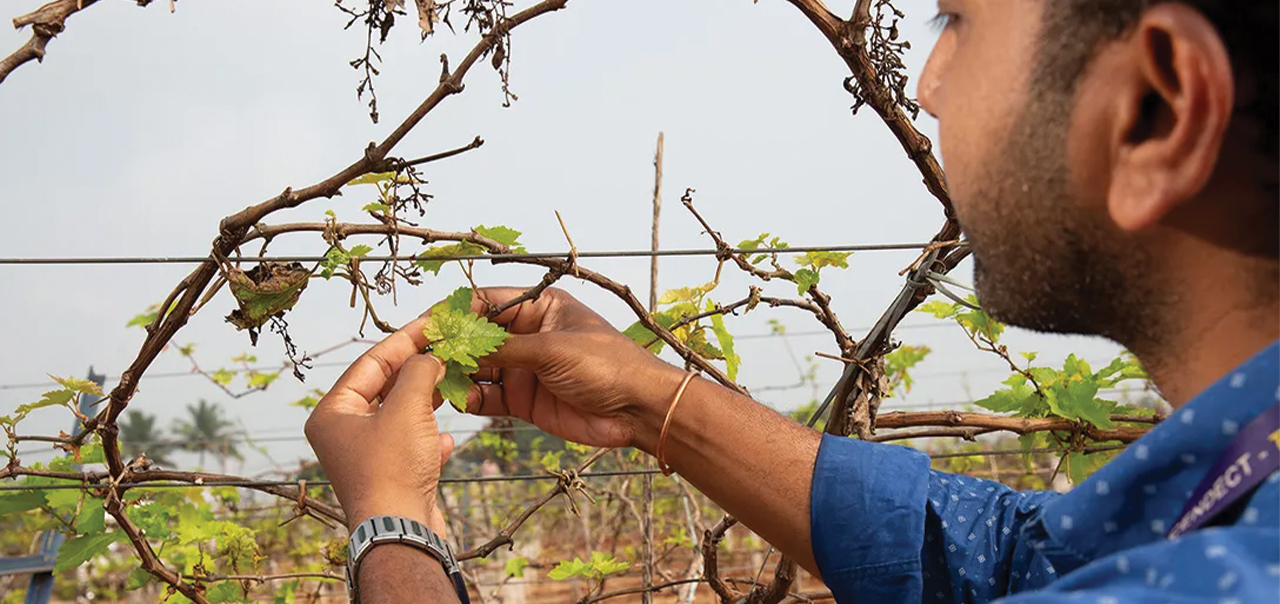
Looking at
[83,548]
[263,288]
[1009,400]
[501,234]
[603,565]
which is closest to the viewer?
[263,288]

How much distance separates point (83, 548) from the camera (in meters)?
2.70

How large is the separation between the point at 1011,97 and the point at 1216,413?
33 cm

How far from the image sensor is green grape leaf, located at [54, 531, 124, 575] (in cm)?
268

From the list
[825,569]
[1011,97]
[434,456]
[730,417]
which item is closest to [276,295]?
[434,456]

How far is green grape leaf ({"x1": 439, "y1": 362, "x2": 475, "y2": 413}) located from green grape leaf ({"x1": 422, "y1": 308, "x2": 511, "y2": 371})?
28 mm

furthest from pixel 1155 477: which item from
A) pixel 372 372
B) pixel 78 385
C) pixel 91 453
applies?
pixel 91 453

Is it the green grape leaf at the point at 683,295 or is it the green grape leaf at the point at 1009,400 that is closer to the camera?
the green grape leaf at the point at 683,295

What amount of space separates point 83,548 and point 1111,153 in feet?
9.01

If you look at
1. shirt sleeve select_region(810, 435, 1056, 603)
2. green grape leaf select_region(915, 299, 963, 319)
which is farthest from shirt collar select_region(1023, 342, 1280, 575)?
green grape leaf select_region(915, 299, 963, 319)

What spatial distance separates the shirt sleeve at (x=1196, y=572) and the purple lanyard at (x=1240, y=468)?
83mm

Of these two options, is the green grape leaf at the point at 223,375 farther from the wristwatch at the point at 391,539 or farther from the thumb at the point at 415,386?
the wristwatch at the point at 391,539

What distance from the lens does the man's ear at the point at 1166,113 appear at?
0.76 meters

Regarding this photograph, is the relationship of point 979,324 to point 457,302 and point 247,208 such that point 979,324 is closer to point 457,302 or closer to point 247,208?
point 457,302

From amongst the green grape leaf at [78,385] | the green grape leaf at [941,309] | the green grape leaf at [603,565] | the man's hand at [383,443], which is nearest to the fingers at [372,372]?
the man's hand at [383,443]
